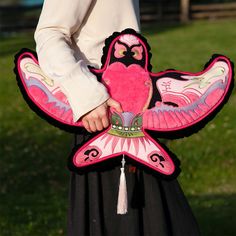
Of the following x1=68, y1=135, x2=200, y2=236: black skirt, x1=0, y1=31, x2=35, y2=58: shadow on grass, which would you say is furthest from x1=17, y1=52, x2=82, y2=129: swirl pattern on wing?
x1=0, y1=31, x2=35, y2=58: shadow on grass

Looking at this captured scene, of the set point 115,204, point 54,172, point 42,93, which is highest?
point 42,93

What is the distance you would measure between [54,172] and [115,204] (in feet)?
16.2

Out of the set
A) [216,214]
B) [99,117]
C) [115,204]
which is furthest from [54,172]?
[99,117]

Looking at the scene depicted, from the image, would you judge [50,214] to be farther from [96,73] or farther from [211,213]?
[96,73]

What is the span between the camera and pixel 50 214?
595cm

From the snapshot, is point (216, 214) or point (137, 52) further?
point (216, 214)

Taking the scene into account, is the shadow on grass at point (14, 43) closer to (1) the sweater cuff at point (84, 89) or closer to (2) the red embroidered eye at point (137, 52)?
(2) the red embroidered eye at point (137, 52)

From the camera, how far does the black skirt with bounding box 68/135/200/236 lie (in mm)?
Result: 2783

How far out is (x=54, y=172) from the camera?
7699mm

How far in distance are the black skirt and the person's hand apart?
0.67 ft

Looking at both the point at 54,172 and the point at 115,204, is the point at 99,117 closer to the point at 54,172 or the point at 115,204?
the point at 115,204

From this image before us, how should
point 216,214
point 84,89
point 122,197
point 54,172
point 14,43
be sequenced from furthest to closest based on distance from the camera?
point 14,43 < point 54,172 < point 216,214 < point 122,197 < point 84,89

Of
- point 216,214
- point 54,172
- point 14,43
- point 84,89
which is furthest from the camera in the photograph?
point 14,43

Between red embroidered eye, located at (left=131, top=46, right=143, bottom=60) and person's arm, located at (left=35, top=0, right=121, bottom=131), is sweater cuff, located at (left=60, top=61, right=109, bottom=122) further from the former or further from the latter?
red embroidered eye, located at (left=131, top=46, right=143, bottom=60)
